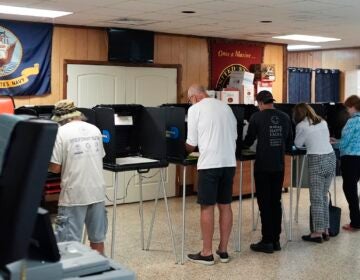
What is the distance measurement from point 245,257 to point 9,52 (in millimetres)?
3533

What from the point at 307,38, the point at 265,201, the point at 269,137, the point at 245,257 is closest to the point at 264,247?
the point at 245,257

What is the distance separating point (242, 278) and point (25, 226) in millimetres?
3142

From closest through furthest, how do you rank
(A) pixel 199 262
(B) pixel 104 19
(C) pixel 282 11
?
1. (A) pixel 199 262
2. (C) pixel 282 11
3. (B) pixel 104 19

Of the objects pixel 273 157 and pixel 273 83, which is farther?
pixel 273 83

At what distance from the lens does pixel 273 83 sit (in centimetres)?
874

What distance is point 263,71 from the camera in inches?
327

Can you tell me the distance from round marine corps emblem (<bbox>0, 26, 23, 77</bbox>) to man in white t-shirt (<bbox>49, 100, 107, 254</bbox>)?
2.83 m

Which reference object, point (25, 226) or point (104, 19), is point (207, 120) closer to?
point (104, 19)

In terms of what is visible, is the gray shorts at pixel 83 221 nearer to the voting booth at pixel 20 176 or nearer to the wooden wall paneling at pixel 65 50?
the voting booth at pixel 20 176

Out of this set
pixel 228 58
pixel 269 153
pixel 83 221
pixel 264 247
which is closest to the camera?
pixel 83 221

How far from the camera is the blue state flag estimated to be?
19.7 ft

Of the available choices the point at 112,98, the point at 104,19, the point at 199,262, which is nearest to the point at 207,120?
the point at 199,262

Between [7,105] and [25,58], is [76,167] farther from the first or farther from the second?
[25,58]

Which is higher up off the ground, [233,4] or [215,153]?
[233,4]
